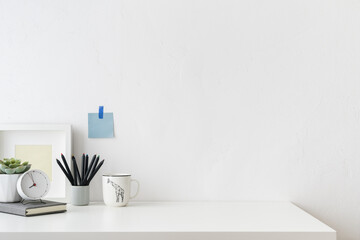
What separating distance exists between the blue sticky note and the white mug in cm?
18

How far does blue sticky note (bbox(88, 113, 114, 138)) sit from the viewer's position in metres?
1.57

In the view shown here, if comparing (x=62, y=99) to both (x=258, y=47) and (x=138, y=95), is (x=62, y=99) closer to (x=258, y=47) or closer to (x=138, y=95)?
(x=138, y=95)

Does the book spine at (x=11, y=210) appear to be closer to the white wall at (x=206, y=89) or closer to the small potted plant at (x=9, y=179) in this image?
the small potted plant at (x=9, y=179)

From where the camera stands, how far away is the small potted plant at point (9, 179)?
1.38 metres

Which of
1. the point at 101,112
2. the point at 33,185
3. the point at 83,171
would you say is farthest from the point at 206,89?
the point at 33,185

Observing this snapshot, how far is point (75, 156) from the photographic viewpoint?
1.58 meters

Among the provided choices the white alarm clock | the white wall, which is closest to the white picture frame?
the white wall

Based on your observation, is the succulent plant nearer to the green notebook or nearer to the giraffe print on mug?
the green notebook

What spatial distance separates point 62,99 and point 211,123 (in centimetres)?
52

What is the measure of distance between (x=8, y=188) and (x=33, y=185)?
0.07m

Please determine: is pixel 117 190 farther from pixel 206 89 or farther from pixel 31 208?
pixel 206 89

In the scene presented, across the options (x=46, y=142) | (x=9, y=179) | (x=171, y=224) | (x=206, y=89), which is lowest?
(x=171, y=224)

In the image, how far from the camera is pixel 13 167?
140cm
